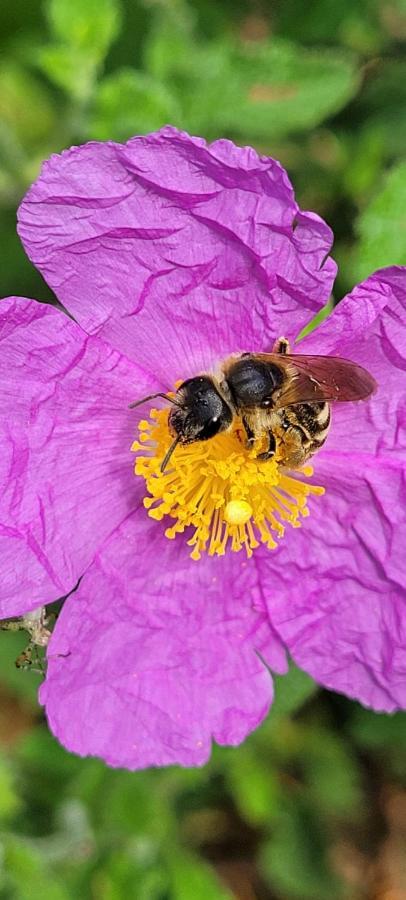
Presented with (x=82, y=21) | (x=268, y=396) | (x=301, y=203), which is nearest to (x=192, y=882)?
(x=268, y=396)

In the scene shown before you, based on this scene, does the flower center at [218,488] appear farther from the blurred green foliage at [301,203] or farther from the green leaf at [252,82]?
the green leaf at [252,82]

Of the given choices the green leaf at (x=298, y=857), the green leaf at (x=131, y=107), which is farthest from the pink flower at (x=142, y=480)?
the green leaf at (x=298, y=857)

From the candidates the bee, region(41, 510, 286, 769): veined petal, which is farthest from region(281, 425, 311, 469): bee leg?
region(41, 510, 286, 769): veined petal

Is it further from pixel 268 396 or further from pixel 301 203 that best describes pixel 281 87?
pixel 268 396

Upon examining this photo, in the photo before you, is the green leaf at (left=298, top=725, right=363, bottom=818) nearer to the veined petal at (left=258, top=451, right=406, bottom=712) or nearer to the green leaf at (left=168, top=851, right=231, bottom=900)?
the green leaf at (left=168, top=851, right=231, bottom=900)

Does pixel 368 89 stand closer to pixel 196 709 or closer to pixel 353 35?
pixel 353 35
